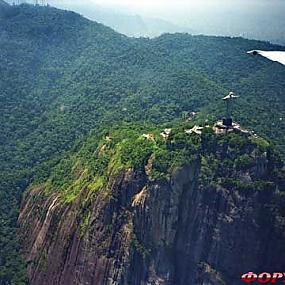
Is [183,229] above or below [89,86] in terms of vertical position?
above

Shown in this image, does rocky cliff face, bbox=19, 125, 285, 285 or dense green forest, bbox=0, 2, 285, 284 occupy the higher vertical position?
rocky cliff face, bbox=19, 125, 285, 285

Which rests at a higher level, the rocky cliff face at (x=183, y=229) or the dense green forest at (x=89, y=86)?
the rocky cliff face at (x=183, y=229)

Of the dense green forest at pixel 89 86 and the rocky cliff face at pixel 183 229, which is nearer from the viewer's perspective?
the rocky cliff face at pixel 183 229

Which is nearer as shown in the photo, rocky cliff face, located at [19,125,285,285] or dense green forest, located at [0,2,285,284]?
rocky cliff face, located at [19,125,285,285]

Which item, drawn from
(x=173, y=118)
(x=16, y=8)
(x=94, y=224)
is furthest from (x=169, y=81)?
(x=16, y=8)

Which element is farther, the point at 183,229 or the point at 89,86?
the point at 89,86
